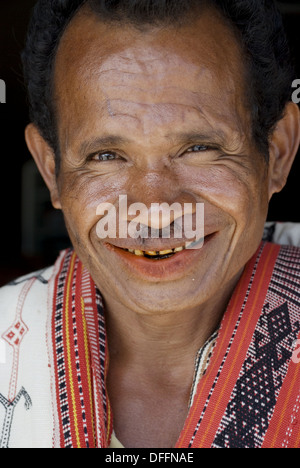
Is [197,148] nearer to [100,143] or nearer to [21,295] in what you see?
[100,143]

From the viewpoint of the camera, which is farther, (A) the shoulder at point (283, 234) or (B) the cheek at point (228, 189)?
(A) the shoulder at point (283, 234)

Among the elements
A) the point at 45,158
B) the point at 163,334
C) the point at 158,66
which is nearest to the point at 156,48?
the point at 158,66

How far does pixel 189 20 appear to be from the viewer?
1.63 metres

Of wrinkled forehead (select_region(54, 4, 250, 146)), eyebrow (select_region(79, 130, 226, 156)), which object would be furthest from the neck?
wrinkled forehead (select_region(54, 4, 250, 146))

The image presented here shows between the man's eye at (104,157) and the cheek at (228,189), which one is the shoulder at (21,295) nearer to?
the man's eye at (104,157)

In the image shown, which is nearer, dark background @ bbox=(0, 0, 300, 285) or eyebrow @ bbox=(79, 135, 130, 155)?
eyebrow @ bbox=(79, 135, 130, 155)

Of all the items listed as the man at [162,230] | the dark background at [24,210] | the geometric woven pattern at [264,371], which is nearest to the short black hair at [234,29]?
the man at [162,230]

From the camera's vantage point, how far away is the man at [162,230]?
161 cm

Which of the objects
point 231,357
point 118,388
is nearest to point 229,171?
point 231,357

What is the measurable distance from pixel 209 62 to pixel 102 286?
673 millimetres

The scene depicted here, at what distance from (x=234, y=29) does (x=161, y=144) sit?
39cm

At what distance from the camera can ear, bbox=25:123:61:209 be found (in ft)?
6.56

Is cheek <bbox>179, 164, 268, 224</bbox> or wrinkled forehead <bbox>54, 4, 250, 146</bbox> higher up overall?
wrinkled forehead <bbox>54, 4, 250, 146</bbox>

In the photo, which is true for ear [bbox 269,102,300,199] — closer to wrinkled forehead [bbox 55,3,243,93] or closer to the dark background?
wrinkled forehead [bbox 55,3,243,93]
